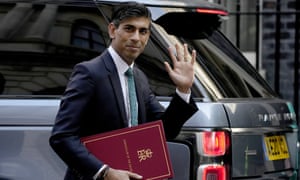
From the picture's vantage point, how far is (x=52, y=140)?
3.66 metres

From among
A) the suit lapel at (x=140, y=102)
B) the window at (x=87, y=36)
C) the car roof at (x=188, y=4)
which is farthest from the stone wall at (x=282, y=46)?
the suit lapel at (x=140, y=102)

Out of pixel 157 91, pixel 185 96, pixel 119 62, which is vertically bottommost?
pixel 157 91

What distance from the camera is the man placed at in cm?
360

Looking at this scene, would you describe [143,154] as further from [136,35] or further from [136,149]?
[136,35]

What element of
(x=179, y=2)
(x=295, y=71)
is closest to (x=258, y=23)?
(x=295, y=71)

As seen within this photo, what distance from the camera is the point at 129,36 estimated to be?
3729 mm

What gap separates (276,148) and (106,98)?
1651mm

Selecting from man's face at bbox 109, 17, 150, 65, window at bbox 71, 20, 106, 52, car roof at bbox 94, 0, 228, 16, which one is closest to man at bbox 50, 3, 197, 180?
man's face at bbox 109, 17, 150, 65

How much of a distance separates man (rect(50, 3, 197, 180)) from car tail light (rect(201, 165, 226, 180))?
731 millimetres

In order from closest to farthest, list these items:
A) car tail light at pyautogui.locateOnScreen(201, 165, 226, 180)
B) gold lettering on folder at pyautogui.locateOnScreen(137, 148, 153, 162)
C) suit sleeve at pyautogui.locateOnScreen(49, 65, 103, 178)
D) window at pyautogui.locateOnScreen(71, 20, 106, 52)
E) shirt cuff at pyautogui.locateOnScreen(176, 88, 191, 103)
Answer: suit sleeve at pyautogui.locateOnScreen(49, 65, 103, 178) → gold lettering on folder at pyautogui.locateOnScreen(137, 148, 153, 162) → shirt cuff at pyautogui.locateOnScreen(176, 88, 191, 103) → car tail light at pyautogui.locateOnScreen(201, 165, 226, 180) → window at pyautogui.locateOnScreen(71, 20, 106, 52)

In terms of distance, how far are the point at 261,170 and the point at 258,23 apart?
5.45m

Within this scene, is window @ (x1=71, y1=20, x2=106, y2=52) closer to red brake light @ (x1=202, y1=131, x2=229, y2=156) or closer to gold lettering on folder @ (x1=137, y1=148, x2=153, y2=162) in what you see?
red brake light @ (x1=202, y1=131, x2=229, y2=156)

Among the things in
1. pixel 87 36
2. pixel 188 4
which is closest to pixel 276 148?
pixel 188 4

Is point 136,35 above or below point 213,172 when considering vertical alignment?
above
